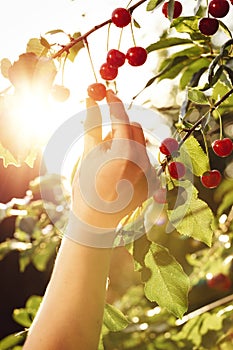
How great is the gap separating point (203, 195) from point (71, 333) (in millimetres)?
1073

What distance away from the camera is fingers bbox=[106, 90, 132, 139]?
1003 mm

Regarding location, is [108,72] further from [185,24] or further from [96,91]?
[185,24]

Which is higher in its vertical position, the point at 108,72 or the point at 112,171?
the point at 108,72

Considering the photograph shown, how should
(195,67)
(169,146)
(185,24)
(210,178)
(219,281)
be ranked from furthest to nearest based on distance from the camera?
1. (219,281)
2. (195,67)
3. (185,24)
4. (210,178)
5. (169,146)

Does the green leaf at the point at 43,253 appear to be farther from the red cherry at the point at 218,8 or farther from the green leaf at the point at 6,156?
the red cherry at the point at 218,8

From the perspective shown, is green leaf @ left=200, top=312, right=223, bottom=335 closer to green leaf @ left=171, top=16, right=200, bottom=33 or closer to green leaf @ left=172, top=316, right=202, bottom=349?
green leaf @ left=172, top=316, right=202, bottom=349

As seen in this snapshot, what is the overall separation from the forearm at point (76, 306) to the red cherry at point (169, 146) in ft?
0.61

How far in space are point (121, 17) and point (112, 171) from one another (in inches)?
9.1

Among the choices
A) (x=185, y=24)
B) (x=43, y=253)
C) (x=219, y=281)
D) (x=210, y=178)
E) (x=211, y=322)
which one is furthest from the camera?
(x=43, y=253)

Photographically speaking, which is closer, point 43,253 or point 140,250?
point 140,250

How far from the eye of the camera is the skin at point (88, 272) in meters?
1.01

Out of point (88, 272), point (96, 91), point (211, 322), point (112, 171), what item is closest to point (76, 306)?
point (88, 272)

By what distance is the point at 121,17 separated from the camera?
1012 millimetres

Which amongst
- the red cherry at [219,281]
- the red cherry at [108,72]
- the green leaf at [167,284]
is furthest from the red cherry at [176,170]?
the red cherry at [219,281]
